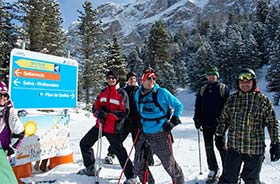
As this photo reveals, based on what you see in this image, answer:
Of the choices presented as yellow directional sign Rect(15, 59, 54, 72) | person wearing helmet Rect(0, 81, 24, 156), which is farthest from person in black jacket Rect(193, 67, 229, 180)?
person wearing helmet Rect(0, 81, 24, 156)

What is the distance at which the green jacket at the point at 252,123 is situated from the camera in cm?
365

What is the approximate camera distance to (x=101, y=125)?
5031 millimetres

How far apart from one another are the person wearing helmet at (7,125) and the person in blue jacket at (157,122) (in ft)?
5.81

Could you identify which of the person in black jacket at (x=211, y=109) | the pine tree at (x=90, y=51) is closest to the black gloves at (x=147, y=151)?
the person in black jacket at (x=211, y=109)

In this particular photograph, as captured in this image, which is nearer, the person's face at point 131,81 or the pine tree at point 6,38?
the person's face at point 131,81

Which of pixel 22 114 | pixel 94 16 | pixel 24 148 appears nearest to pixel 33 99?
pixel 22 114

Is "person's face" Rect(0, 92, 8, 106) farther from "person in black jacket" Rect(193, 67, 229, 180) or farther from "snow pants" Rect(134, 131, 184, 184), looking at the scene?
"person in black jacket" Rect(193, 67, 229, 180)

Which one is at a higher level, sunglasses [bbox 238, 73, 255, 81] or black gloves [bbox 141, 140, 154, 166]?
sunglasses [bbox 238, 73, 255, 81]

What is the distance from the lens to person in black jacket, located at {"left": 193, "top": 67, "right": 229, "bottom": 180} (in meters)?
5.01

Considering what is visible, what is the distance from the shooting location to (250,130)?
3701mm

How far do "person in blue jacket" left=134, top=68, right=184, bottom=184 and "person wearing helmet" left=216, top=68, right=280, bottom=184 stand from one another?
87 cm

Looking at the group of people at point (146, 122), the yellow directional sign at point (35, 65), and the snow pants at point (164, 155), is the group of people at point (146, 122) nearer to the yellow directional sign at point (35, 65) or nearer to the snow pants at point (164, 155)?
the snow pants at point (164, 155)

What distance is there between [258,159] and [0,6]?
2052cm

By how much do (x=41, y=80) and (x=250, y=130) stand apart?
366cm
